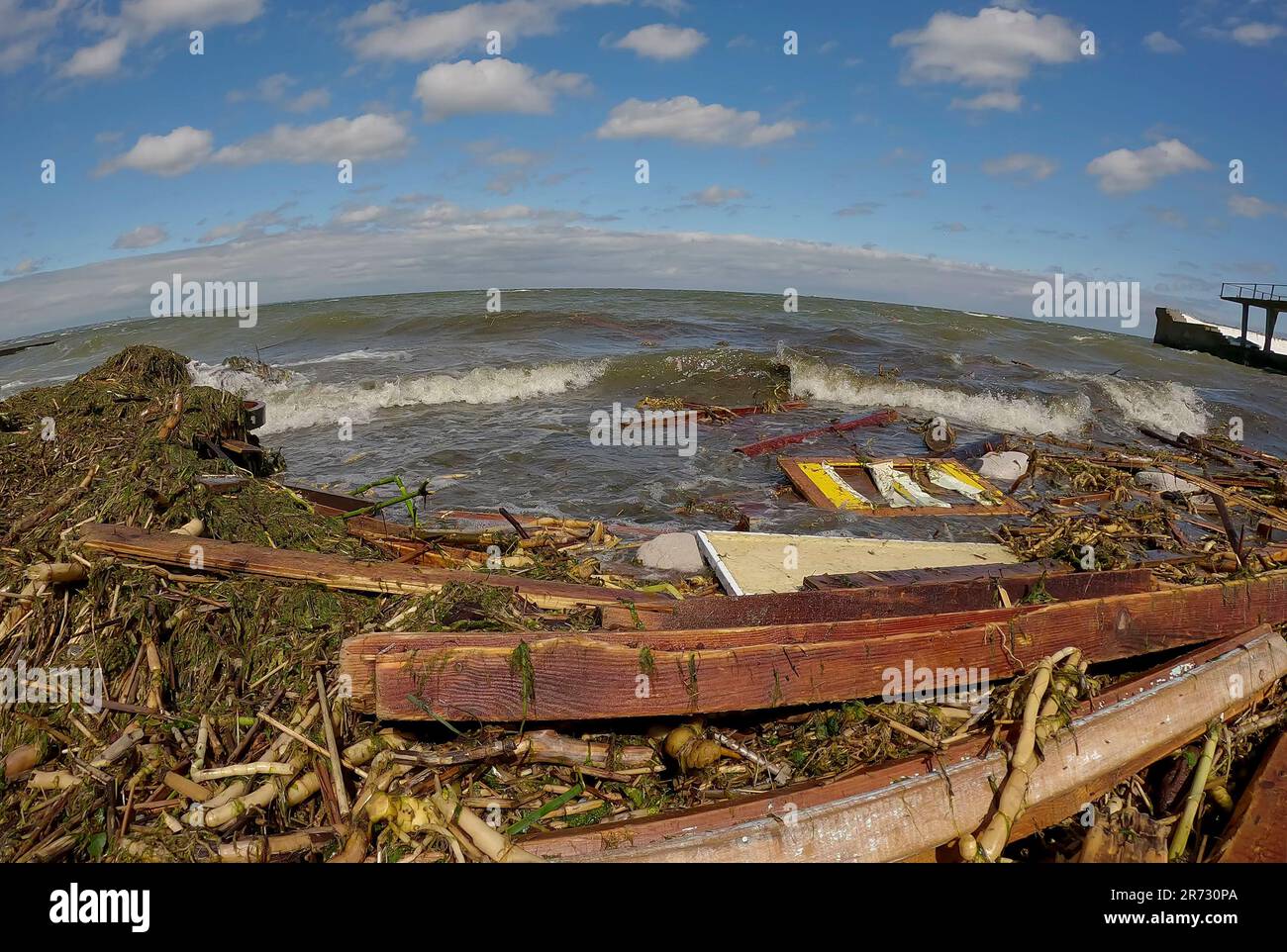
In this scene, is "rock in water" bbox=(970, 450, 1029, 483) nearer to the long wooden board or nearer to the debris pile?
the debris pile

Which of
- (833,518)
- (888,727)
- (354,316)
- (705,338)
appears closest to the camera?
(888,727)

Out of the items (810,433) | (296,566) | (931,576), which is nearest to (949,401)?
Answer: (810,433)

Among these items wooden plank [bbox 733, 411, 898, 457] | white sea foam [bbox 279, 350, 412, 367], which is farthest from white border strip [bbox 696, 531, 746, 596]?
white sea foam [bbox 279, 350, 412, 367]

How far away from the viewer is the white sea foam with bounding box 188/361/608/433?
45.8 feet

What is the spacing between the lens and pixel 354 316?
1220 inches

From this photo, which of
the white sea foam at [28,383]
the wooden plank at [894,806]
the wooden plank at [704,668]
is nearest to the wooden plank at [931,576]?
the wooden plank at [704,668]

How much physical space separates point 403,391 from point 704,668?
47.1 ft

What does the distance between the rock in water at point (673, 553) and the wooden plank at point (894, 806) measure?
290 cm

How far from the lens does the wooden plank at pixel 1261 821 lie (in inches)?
97.6
